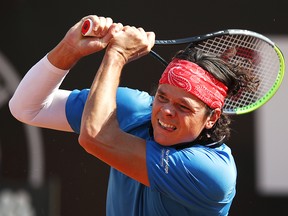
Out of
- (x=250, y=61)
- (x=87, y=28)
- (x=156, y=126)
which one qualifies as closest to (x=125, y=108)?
(x=156, y=126)

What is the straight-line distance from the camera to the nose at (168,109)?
2936 millimetres

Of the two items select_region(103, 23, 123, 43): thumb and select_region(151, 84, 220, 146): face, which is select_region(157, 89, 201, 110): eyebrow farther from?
select_region(103, 23, 123, 43): thumb

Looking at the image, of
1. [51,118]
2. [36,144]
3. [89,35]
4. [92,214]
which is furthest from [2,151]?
[89,35]

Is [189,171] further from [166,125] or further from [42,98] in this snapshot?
[42,98]

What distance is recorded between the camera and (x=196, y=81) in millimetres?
3012

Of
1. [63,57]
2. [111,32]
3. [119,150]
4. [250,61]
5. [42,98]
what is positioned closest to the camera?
[119,150]

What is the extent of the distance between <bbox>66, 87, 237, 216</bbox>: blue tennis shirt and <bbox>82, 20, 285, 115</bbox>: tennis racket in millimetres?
330

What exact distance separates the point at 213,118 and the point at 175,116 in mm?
234

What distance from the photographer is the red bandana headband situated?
118 inches

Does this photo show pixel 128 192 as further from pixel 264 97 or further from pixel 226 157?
pixel 264 97

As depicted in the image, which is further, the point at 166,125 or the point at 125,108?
the point at 125,108

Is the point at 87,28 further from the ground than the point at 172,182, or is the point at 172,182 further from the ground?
the point at 87,28

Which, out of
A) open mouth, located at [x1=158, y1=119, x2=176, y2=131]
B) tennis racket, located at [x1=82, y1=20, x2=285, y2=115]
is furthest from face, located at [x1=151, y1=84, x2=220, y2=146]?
tennis racket, located at [x1=82, y1=20, x2=285, y2=115]

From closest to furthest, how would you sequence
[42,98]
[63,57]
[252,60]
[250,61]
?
[63,57] → [42,98] → [250,61] → [252,60]
